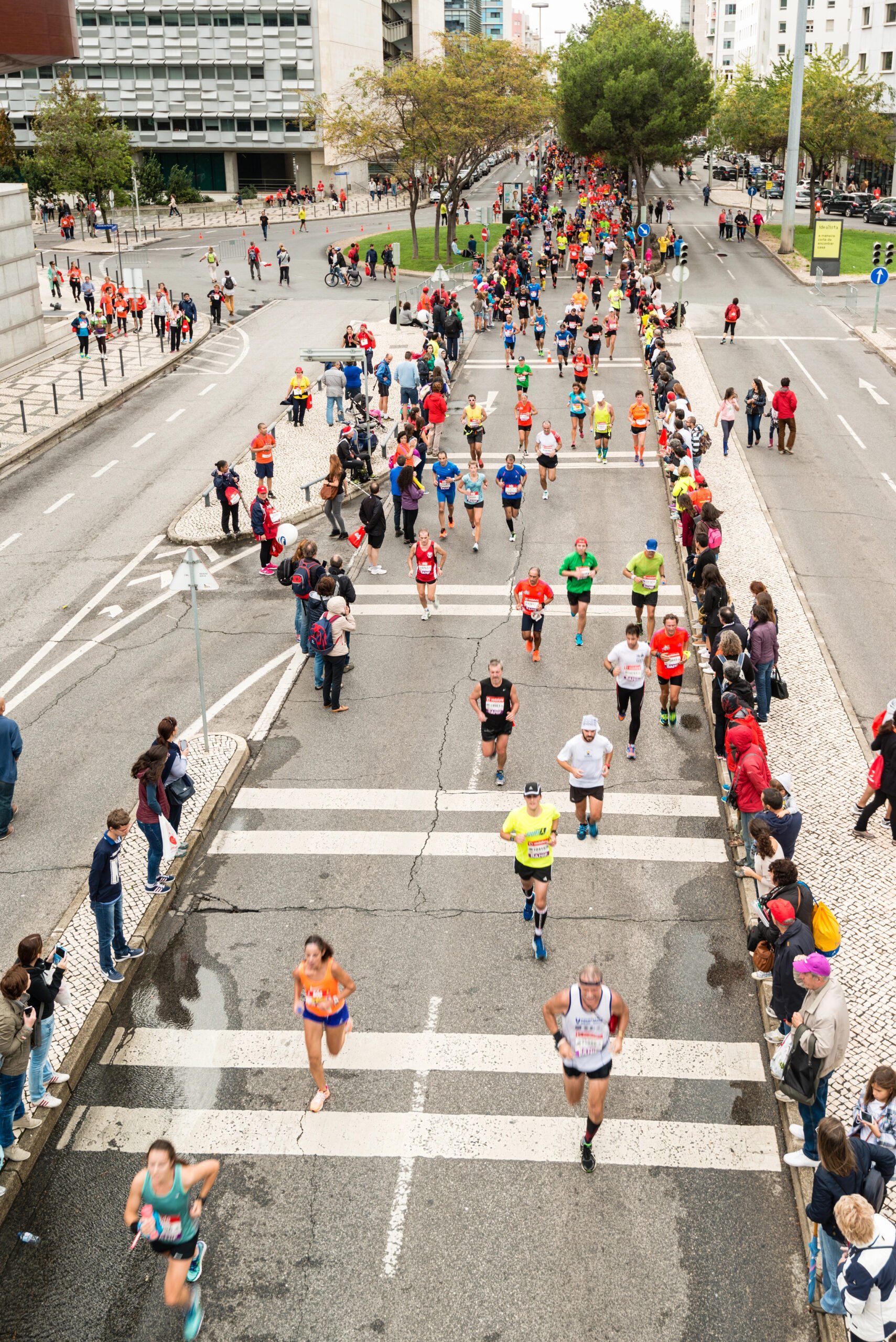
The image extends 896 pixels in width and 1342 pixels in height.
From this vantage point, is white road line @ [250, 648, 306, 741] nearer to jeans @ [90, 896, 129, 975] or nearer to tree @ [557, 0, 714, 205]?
jeans @ [90, 896, 129, 975]

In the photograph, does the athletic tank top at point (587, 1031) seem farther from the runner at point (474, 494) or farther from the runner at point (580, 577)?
the runner at point (474, 494)

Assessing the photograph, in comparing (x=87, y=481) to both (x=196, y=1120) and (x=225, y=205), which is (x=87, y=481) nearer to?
(x=196, y=1120)

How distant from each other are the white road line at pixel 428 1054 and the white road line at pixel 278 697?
562cm

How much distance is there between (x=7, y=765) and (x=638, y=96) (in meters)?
59.5

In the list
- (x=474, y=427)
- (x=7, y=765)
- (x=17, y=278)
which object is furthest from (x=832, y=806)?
(x=17, y=278)

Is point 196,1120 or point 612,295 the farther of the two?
point 612,295

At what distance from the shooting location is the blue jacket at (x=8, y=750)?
12.8m

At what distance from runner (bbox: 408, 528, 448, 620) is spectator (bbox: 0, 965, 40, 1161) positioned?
9.59m

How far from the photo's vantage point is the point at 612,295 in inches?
1533

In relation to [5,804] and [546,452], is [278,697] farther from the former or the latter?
[546,452]

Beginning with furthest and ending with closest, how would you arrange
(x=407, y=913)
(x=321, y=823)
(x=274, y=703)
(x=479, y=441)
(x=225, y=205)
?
(x=225, y=205) < (x=479, y=441) < (x=274, y=703) < (x=321, y=823) < (x=407, y=913)

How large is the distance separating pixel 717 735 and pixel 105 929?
23.5 ft

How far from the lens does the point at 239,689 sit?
1628 cm

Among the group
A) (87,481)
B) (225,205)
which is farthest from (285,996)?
(225,205)
